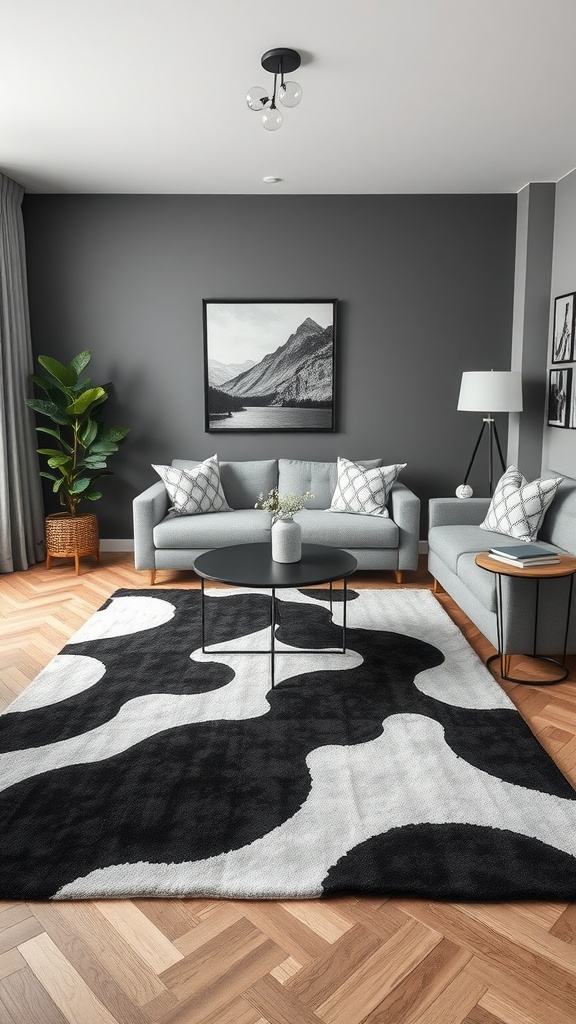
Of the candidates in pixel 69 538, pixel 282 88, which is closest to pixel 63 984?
pixel 282 88

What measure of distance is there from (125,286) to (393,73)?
112 inches

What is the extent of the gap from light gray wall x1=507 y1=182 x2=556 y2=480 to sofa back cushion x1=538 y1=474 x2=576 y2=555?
1117 millimetres

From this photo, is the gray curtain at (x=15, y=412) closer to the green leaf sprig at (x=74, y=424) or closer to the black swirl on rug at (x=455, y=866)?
the green leaf sprig at (x=74, y=424)

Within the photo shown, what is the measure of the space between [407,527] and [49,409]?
266cm

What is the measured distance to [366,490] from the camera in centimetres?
509

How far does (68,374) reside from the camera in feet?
17.2

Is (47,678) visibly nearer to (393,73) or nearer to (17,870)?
(17,870)

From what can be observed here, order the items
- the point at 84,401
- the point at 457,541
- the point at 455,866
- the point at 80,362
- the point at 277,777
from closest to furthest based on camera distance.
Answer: the point at 455,866 < the point at 277,777 < the point at 457,541 < the point at 84,401 < the point at 80,362

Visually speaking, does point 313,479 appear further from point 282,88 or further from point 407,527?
point 282,88

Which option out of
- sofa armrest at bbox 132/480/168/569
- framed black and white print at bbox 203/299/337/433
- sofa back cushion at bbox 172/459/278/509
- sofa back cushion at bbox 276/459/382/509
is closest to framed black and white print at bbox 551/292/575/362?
sofa back cushion at bbox 276/459/382/509

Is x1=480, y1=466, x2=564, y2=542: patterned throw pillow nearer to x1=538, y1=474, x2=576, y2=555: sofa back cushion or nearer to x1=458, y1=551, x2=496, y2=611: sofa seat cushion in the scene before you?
x1=538, y1=474, x2=576, y2=555: sofa back cushion

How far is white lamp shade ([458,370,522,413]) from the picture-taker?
4.96m

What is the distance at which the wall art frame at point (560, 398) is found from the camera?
4934 mm

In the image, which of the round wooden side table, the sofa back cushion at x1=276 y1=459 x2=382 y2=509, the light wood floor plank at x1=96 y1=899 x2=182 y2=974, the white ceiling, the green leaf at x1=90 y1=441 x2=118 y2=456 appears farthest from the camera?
the sofa back cushion at x1=276 y1=459 x2=382 y2=509
